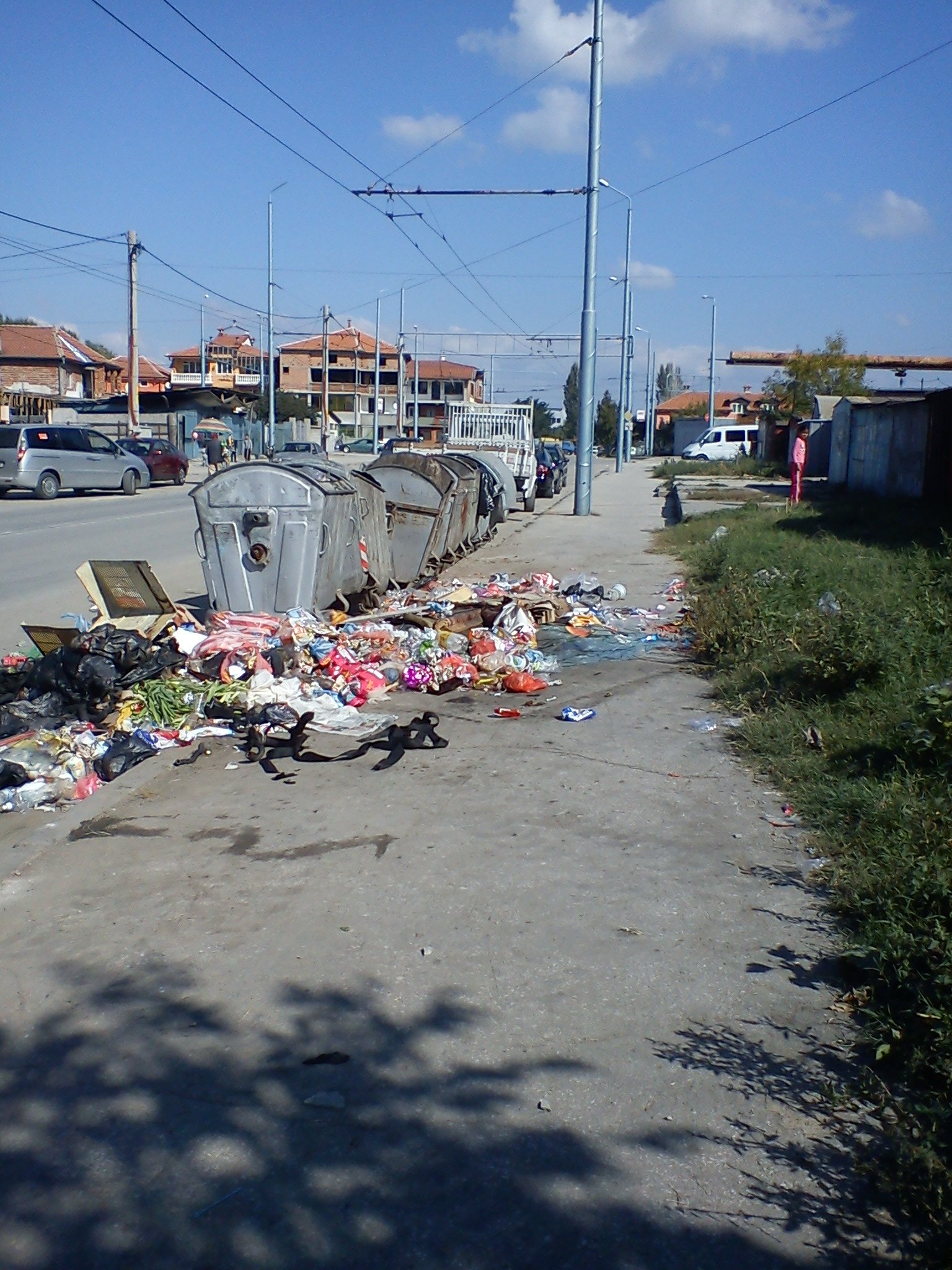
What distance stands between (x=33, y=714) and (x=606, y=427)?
9831 cm

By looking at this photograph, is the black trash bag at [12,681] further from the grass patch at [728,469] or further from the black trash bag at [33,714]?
the grass patch at [728,469]

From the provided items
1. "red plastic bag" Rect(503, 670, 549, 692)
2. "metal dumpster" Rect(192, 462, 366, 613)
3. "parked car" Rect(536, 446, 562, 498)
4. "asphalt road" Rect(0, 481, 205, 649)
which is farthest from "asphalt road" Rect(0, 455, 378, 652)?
"parked car" Rect(536, 446, 562, 498)

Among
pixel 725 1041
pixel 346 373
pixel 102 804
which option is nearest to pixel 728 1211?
pixel 725 1041

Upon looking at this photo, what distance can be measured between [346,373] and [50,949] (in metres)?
Result: 108

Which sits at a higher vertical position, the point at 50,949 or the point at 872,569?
the point at 872,569

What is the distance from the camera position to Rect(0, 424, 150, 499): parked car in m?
28.0

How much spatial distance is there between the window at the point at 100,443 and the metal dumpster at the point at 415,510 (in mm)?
18217

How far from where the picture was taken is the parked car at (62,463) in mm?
28031

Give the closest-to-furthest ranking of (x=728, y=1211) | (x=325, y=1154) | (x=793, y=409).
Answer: (x=728, y=1211), (x=325, y=1154), (x=793, y=409)

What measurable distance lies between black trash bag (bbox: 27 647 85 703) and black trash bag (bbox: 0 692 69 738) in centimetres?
5

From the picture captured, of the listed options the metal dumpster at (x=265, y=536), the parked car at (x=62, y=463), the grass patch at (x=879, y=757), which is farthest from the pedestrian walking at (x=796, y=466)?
the parked car at (x=62, y=463)

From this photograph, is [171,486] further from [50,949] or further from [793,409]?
[50,949]

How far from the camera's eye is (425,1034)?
12.4 ft

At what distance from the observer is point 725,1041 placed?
3.67 m
